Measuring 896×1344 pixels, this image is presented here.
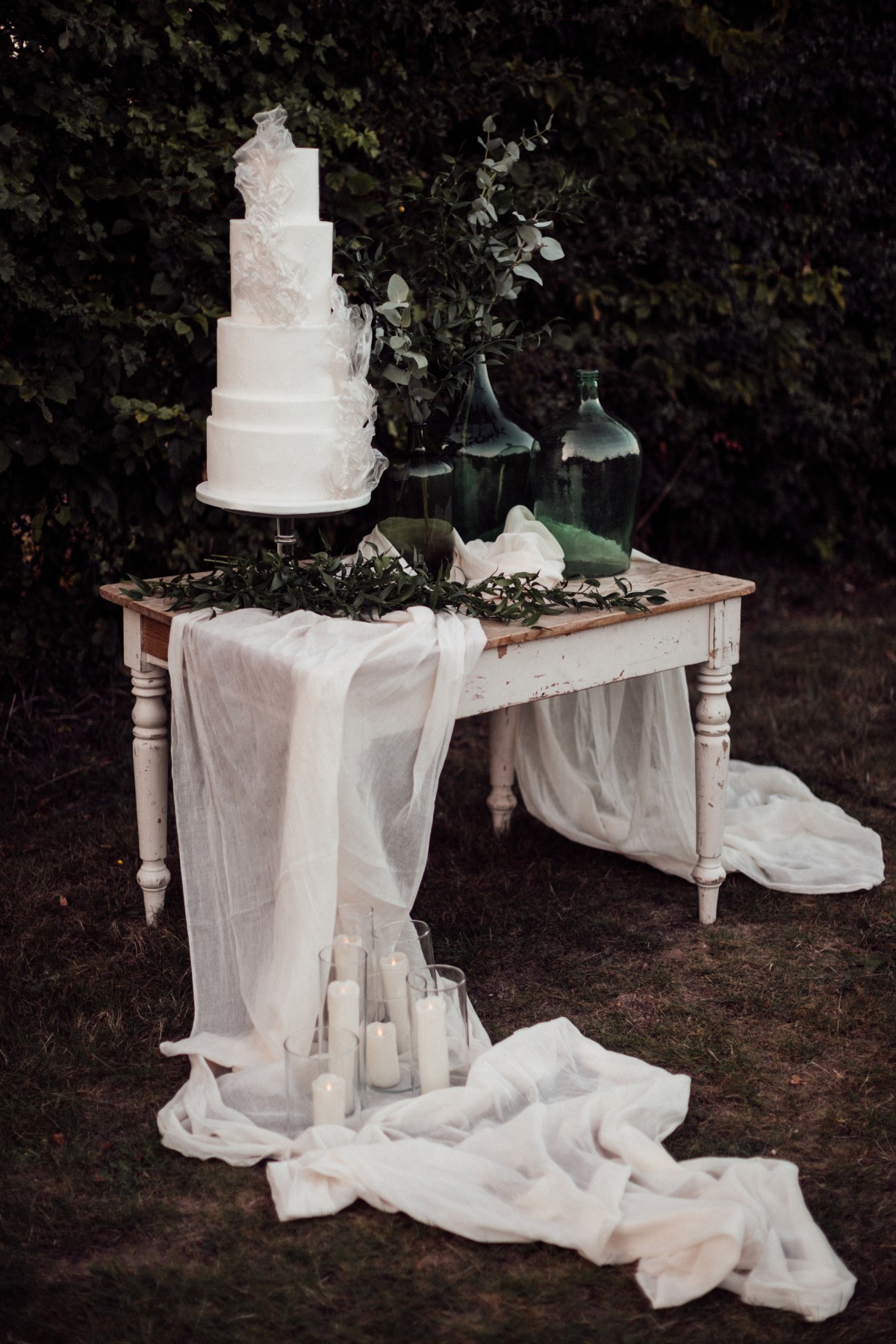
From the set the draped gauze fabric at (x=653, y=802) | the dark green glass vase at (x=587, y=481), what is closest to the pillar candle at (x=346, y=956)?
the dark green glass vase at (x=587, y=481)

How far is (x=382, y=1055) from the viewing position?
2.46m

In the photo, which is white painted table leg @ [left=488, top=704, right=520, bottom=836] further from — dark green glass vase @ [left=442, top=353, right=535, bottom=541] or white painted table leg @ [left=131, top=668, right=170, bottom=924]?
white painted table leg @ [left=131, top=668, right=170, bottom=924]

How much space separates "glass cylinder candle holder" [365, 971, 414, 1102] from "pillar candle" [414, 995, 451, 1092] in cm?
6

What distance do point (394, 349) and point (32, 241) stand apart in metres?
1.64

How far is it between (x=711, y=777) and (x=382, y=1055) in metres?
1.07

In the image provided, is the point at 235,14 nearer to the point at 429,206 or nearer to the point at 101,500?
the point at 429,206

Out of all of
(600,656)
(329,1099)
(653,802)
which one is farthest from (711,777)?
(329,1099)

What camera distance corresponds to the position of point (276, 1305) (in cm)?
198

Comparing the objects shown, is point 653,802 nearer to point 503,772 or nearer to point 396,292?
point 503,772

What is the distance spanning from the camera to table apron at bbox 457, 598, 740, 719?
2.69m

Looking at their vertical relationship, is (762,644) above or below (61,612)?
below

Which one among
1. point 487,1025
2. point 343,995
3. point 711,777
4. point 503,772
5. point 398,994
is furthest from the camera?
point 503,772

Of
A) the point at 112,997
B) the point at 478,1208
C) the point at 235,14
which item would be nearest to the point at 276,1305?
the point at 478,1208

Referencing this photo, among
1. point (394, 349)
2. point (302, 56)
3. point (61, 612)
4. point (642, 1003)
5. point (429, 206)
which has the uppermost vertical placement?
point (302, 56)
